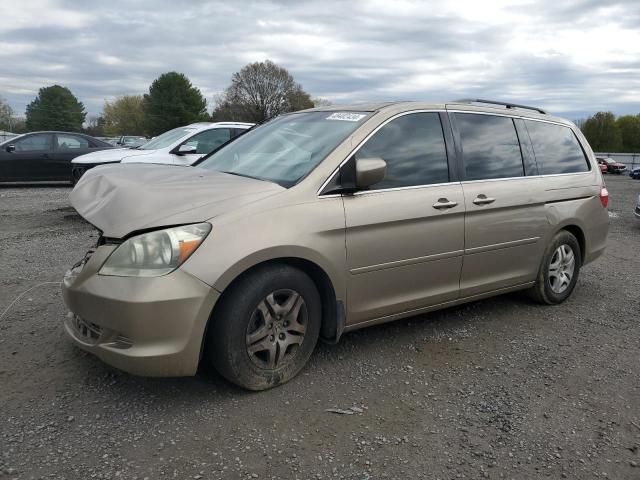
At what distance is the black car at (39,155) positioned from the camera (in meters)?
13.6

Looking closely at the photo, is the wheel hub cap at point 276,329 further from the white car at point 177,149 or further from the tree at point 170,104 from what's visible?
the tree at point 170,104

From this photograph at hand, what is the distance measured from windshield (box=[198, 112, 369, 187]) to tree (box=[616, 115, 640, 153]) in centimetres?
6203

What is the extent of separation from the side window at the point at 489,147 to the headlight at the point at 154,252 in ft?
7.39

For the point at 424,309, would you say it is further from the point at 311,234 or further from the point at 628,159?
the point at 628,159

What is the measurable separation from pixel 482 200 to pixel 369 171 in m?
1.22

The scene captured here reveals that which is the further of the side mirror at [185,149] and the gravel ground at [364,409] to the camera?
the side mirror at [185,149]

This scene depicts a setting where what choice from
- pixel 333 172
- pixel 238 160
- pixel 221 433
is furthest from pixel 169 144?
pixel 221 433

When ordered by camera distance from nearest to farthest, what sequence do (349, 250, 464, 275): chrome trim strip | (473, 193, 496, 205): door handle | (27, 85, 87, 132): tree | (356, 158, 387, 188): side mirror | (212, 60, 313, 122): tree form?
(356, 158, 387, 188): side mirror, (349, 250, 464, 275): chrome trim strip, (473, 193, 496, 205): door handle, (212, 60, 313, 122): tree, (27, 85, 87, 132): tree

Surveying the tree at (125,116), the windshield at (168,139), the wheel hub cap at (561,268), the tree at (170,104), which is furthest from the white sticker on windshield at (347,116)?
the tree at (125,116)

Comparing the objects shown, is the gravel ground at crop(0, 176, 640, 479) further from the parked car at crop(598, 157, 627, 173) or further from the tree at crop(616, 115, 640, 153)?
the tree at crop(616, 115, 640, 153)

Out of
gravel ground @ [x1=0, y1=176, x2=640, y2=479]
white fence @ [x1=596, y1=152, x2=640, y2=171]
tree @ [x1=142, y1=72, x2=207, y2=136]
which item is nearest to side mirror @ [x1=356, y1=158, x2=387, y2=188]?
gravel ground @ [x1=0, y1=176, x2=640, y2=479]

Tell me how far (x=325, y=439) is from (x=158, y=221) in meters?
1.43

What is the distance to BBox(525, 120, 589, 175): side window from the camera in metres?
4.76

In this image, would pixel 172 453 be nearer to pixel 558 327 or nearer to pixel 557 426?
pixel 557 426
